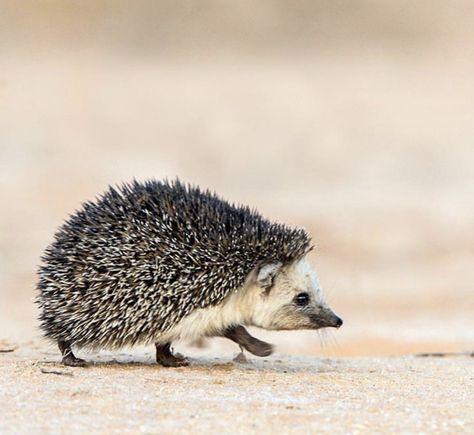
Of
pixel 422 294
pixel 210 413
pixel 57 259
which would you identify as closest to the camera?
pixel 210 413

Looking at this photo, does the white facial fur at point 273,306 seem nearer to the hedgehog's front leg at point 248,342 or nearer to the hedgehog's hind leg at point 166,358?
the hedgehog's front leg at point 248,342

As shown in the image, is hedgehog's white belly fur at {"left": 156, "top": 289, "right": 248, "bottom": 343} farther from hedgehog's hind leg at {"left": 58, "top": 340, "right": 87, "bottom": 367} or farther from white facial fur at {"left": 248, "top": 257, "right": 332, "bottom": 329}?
hedgehog's hind leg at {"left": 58, "top": 340, "right": 87, "bottom": 367}

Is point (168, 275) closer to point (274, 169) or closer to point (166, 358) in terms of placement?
point (166, 358)

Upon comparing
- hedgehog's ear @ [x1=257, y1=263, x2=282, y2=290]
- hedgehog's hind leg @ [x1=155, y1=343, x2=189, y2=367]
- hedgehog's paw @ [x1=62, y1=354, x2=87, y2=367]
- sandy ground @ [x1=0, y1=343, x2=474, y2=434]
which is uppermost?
hedgehog's ear @ [x1=257, y1=263, x2=282, y2=290]

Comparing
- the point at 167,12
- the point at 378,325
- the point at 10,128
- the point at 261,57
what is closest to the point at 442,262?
the point at 378,325

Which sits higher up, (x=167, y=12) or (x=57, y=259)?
(x=167, y=12)

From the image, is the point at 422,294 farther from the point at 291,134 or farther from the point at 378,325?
the point at 291,134

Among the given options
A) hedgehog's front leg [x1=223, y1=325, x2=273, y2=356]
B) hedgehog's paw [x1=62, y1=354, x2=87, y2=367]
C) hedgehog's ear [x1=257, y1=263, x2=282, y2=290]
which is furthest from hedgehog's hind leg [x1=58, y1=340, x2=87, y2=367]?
hedgehog's ear [x1=257, y1=263, x2=282, y2=290]
